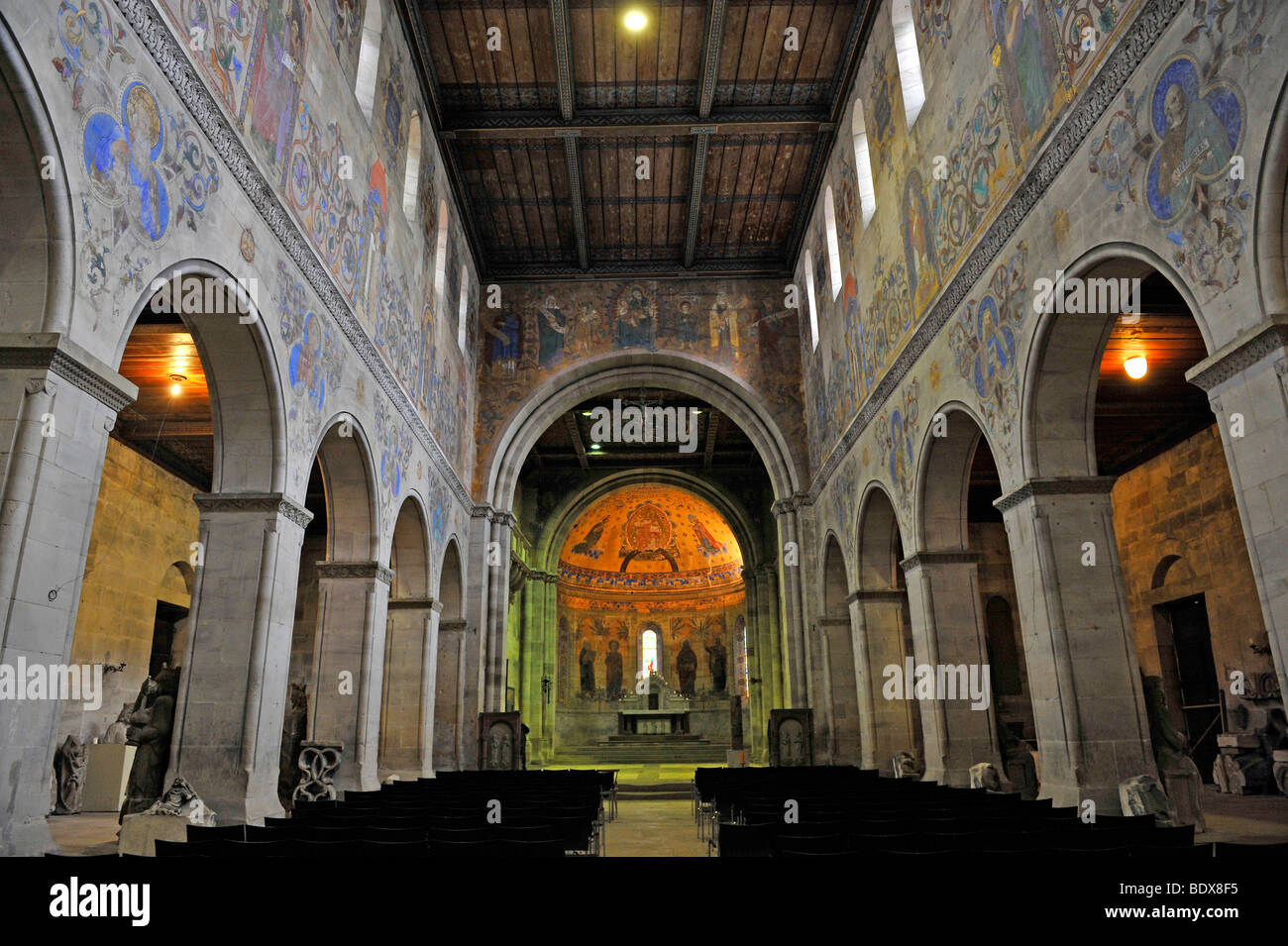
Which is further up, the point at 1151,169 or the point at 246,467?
the point at 1151,169

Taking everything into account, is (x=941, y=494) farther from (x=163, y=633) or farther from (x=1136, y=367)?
(x=163, y=633)

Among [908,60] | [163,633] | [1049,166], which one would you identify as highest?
[908,60]

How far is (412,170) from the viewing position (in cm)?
1472

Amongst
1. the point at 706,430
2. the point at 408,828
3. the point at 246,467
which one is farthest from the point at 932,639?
the point at 706,430

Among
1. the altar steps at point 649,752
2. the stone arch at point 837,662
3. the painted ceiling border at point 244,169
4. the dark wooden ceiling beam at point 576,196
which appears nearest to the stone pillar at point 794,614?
the stone arch at point 837,662

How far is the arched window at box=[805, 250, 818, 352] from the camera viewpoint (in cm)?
1873

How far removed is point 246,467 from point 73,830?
5.65 metres

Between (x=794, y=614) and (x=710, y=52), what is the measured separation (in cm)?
1208

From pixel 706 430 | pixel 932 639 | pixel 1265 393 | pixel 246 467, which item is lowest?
pixel 932 639

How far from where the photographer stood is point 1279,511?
513 centimetres

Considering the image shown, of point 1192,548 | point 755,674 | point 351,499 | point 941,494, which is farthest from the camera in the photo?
point 755,674

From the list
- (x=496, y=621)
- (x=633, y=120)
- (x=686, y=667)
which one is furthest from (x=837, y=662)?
(x=686, y=667)
